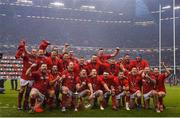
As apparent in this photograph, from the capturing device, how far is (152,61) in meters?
41.8

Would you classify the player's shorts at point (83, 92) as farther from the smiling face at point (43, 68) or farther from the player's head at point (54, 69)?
the smiling face at point (43, 68)

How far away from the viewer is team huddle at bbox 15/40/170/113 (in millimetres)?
9250

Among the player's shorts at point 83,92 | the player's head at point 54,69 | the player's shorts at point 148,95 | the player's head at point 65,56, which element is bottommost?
the player's shorts at point 148,95

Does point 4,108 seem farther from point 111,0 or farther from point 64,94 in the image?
point 111,0

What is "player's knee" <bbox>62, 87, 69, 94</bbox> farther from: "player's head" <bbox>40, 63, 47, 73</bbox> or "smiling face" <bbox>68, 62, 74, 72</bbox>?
"player's head" <bbox>40, 63, 47, 73</bbox>

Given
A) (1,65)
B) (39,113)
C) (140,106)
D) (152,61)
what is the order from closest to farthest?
(39,113), (140,106), (1,65), (152,61)

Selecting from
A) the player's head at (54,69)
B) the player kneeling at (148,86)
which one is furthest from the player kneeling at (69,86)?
the player kneeling at (148,86)

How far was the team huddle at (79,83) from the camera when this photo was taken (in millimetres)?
9250

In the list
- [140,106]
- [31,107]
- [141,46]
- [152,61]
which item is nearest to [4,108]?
[31,107]

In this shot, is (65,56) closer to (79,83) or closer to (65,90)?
(79,83)

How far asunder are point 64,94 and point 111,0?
124 feet

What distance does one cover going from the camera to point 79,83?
9.88 metres

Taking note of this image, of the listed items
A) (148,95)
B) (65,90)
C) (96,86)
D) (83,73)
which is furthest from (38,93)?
(148,95)

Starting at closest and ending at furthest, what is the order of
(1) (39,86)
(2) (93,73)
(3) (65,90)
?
(1) (39,86) < (3) (65,90) < (2) (93,73)
